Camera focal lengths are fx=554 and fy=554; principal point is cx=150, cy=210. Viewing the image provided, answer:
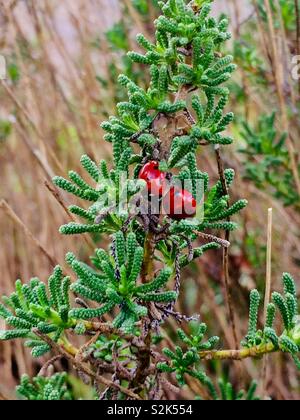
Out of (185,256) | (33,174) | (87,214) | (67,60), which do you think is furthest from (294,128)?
(87,214)

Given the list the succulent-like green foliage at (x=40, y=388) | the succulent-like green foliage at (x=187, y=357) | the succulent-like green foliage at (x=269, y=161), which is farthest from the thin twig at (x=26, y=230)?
the succulent-like green foliage at (x=269, y=161)

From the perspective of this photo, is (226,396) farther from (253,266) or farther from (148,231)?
(253,266)

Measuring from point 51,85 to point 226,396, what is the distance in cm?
100

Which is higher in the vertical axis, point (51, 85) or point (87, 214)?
point (51, 85)

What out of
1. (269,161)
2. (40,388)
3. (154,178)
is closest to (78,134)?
(269,161)

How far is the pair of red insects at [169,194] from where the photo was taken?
0.65 m

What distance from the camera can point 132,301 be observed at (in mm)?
658

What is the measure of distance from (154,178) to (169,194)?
0.03m

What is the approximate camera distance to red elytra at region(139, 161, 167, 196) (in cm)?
65

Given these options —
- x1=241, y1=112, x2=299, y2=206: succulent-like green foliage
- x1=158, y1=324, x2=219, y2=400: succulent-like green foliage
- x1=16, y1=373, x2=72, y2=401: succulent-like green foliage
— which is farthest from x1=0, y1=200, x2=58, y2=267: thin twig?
x1=241, y1=112, x2=299, y2=206: succulent-like green foliage

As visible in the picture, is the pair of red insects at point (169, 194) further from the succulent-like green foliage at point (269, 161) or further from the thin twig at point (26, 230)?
the succulent-like green foliage at point (269, 161)

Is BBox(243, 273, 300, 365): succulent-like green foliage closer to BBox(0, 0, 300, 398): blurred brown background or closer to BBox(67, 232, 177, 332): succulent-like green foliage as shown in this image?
BBox(67, 232, 177, 332): succulent-like green foliage

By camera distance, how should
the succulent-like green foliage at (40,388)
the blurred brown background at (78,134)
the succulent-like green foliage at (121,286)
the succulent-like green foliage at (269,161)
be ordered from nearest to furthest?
the succulent-like green foliage at (121,286)
the succulent-like green foliage at (40,388)
the succulent-like green foliage at (269,161)
the blurred brown background at (78,134)

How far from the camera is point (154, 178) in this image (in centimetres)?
65
